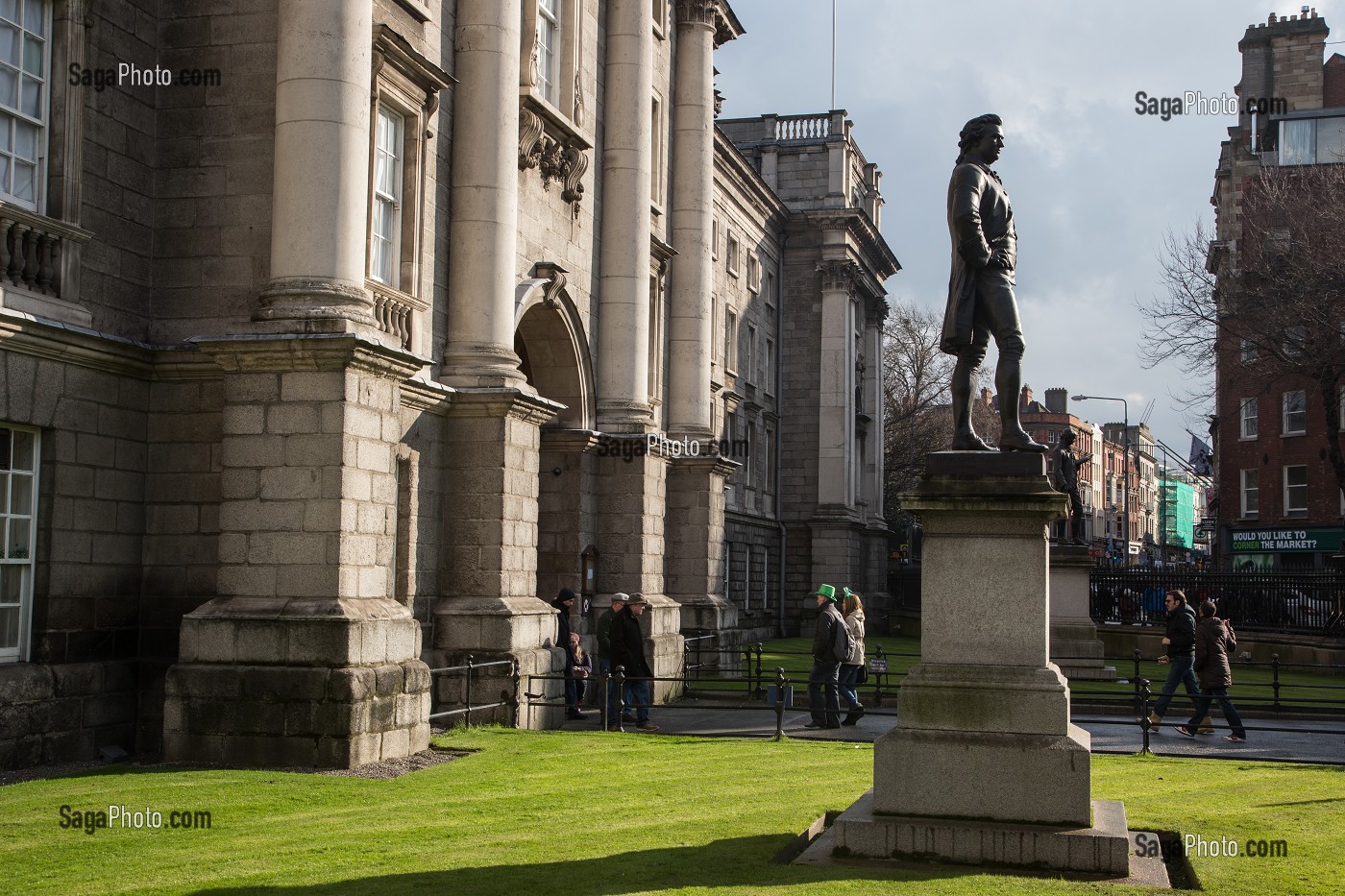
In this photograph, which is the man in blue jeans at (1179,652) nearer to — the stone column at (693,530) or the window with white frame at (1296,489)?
the stone column at (693,530)

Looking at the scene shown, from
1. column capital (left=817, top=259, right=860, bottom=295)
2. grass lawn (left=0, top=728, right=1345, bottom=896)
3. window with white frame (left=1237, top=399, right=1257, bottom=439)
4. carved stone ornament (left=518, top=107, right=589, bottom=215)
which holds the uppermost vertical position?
column capital (left=817, top=259, right=860, bottom=295)

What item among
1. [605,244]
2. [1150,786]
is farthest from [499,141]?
[1150,786]

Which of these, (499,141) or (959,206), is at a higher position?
(499,141)

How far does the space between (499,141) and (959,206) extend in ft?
35.2

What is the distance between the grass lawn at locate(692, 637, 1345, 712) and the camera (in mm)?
23547

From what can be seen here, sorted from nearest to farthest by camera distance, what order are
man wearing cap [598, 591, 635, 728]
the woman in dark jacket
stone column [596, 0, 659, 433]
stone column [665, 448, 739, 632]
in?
the woman in dark jacket
man wearing cap [598, 591, 635, 728]
stone column [596, 0, 659, 433]
stone column [665, 448, 739, 632]

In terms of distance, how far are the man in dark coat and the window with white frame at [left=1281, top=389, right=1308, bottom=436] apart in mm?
43077

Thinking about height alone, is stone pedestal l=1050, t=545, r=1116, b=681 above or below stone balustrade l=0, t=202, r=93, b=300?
below

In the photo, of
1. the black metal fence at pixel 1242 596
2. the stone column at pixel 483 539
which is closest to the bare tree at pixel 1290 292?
the black metal fence at pixel 1242 596

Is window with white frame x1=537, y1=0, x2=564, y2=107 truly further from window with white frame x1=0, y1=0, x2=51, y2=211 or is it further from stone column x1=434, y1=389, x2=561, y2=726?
window with white frame x1=0, y1=0, x2=51, y2=211

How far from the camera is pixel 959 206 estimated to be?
10.5 metres

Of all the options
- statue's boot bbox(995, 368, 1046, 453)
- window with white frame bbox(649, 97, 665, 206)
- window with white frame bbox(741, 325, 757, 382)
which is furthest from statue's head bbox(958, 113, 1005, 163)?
window with white frame bbox(741, 325, 757, 382)

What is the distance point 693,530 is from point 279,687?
55.3ft

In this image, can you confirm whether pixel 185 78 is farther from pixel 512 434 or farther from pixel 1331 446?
pixel 1331 446
